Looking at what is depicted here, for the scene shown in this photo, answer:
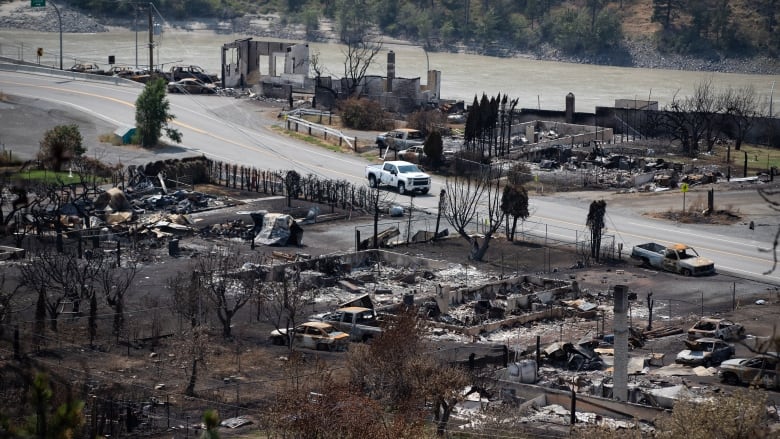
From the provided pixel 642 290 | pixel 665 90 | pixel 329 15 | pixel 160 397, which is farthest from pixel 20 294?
pixel 329 15

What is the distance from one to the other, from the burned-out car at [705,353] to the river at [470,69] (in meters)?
52.1

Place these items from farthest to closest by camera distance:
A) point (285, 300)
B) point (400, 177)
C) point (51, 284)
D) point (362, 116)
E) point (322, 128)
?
point (362, 116) < point (322, 128) < point (400, 177) < point (51, 284) < point (285, 300)

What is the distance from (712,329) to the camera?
29.8 m

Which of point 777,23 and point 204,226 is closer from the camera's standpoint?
point 204,226

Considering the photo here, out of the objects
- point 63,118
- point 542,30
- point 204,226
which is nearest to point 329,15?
point 542,30

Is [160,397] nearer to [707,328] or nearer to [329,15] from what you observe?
[707,328]

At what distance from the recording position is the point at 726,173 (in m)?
51.6

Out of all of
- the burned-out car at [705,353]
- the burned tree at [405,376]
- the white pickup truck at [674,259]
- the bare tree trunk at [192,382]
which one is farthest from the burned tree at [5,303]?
the white pickup truck at [674,259]

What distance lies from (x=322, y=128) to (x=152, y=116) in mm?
7653

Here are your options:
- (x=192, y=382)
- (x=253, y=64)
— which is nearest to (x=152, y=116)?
(x=253, y=64)

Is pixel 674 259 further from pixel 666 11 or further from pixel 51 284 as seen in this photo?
pixel 666 11

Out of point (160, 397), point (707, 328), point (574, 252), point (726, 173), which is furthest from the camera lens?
point (726, 173)

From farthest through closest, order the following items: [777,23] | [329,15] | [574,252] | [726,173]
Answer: [329,15]
[777,23]
[726,173]
[574,252]

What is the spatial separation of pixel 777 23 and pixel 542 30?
2015 cm
